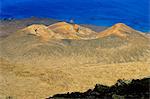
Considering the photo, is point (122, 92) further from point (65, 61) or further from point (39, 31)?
point (39, 31)

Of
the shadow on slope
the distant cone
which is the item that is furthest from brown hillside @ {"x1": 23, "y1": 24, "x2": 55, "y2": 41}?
the shadow on slope

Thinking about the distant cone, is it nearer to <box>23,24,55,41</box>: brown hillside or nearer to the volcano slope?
the volcano slope

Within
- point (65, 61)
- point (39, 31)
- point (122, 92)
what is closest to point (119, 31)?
point (39, 31)

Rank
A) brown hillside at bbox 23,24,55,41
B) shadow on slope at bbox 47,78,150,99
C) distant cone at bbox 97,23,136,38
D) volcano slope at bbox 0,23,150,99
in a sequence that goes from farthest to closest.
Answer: brown hillside at bbox 23,24,55,41 < distant cone at bbox 97,23,136,38 < volcano slope at bbox 0,23,150,99 < shadow on slope at bbox 47,78,150,99

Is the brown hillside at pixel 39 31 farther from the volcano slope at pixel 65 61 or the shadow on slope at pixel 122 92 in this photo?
the shadow on slope at pixel 122 92

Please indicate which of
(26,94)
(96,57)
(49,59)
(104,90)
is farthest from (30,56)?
(104,90)

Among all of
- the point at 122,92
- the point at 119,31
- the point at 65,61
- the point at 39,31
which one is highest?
the point at 39,31

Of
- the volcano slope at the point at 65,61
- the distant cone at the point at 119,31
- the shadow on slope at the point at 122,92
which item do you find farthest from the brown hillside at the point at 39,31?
the shadow on slope at the point at 122,92

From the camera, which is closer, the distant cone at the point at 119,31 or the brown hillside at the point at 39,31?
the distant cone at the point at 119,31
